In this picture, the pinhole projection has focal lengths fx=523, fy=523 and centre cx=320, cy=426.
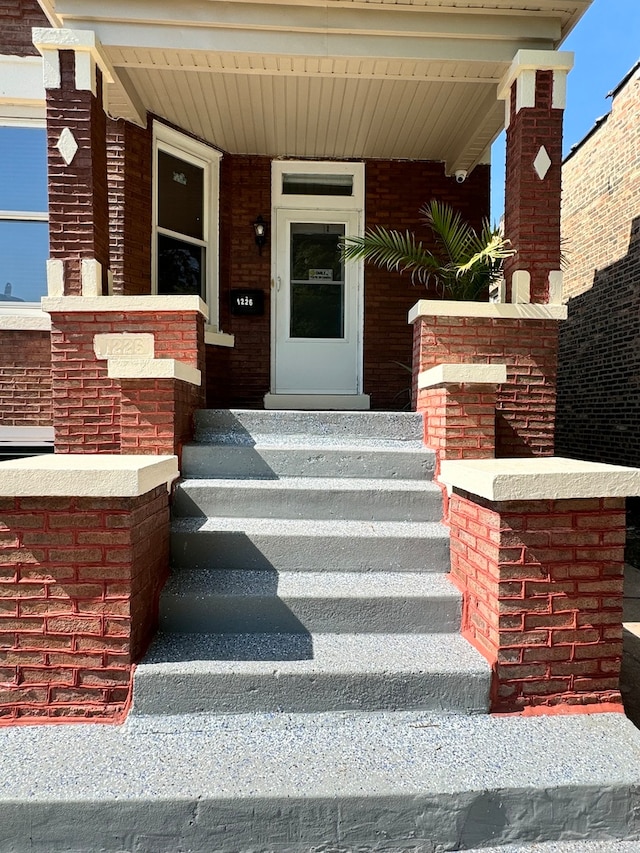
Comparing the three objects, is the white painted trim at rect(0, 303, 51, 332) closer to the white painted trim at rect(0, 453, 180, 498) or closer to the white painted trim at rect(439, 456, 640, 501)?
the white painted trim at rect(0, 453, 180, 498)

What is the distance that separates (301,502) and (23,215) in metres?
3.97

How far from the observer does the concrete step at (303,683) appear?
190cm

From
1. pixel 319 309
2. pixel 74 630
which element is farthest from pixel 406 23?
pixel 74 630

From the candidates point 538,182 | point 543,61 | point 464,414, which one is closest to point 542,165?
point 538,182

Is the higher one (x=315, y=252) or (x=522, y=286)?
(x=315, y=252)

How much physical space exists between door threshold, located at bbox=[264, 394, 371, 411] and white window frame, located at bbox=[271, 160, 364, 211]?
6.55 feet

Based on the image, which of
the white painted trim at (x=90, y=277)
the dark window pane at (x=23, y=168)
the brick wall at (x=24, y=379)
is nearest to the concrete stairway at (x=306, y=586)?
the white painted trim at (x=90, y=277)

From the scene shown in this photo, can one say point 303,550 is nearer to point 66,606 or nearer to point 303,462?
point 303,462

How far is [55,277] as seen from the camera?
354cm

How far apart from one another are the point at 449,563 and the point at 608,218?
21.9 feet

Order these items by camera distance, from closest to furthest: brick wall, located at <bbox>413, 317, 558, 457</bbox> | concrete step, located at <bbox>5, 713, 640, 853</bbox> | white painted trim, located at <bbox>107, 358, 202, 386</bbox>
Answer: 1. concrete step, located at <bbox>5, 713, 640, 853</bbox>
2. white painted trim, located at <bbox>107, 358, 202, 386</bbox>
3. brick wall, located at <bbox>413, 317, 558, 457</bbox>

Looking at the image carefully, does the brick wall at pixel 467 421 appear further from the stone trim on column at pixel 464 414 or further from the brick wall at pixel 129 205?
the brick wall at pixel 129 205

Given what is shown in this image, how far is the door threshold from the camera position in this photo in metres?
5.38

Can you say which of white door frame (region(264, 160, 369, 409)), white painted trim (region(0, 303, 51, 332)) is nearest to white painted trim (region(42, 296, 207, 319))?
white painted trim (region(0, 303, 51, 332))
